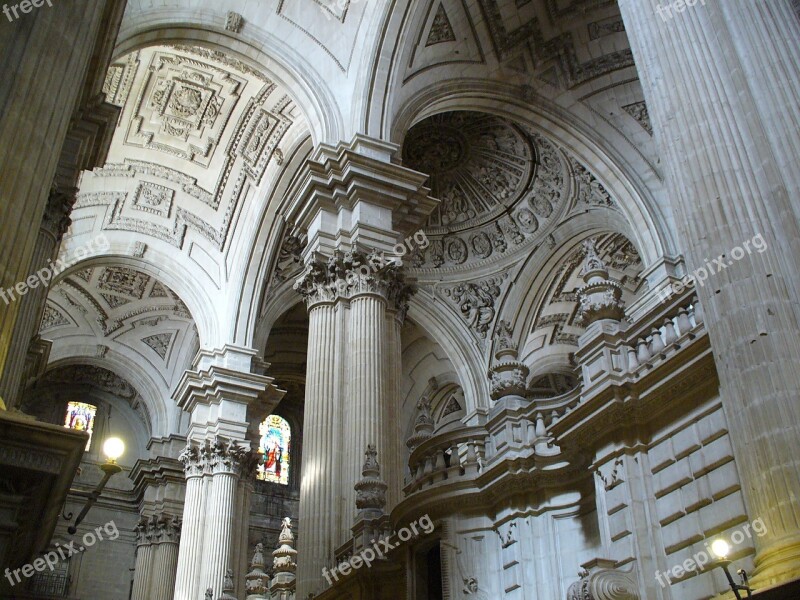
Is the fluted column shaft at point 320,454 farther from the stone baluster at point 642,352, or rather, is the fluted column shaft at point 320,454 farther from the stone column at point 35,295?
Answer: the stone baluster at point 642,352

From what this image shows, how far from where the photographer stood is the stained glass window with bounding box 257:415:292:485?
26.9 m

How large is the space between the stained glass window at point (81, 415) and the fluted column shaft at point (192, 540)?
28.0 feet

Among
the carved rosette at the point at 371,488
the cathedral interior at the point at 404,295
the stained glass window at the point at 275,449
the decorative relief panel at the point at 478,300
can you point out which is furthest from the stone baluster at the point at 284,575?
the stained glass window at the point at 275,449

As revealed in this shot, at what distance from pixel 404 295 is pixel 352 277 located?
98 cm

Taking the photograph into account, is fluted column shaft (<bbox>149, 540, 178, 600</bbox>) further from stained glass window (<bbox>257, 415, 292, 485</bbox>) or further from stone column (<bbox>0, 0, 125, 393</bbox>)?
stone column (<bbox>0, 0, 125, 393</bbox>)

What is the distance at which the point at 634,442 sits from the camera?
7.37m

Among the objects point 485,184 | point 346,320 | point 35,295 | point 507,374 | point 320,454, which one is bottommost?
point 320,454

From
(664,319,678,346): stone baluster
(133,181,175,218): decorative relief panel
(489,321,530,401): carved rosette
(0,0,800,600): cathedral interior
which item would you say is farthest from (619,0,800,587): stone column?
(133,181,175,218): decorative relief panel

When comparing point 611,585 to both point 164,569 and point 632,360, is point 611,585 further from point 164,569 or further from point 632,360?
point 164,569

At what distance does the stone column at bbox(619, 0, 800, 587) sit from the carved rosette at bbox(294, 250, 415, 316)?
5.83 metres

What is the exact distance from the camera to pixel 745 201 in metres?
6.36

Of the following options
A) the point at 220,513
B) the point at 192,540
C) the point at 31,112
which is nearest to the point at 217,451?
the point at 220,513

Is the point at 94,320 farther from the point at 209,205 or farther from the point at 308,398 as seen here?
the point at 308,398

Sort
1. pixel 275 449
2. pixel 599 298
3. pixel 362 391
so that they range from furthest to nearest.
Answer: pixel 275 449 < pixel 362 391 < pixel 599 298
